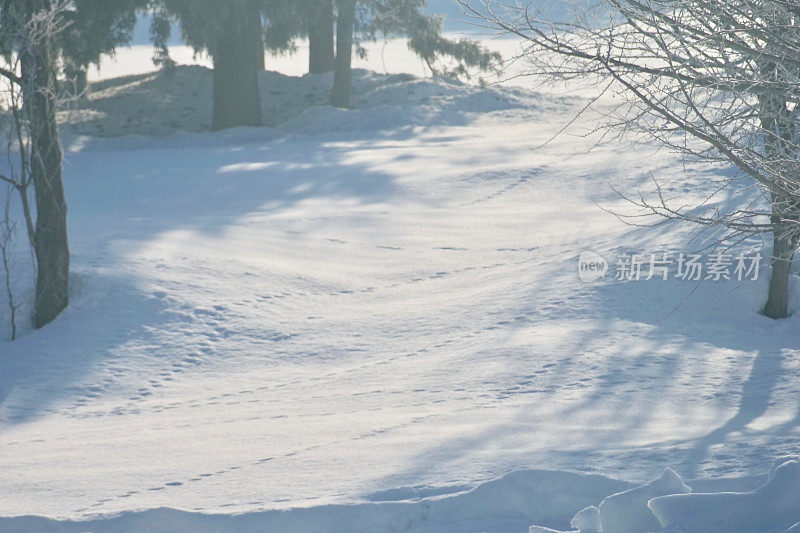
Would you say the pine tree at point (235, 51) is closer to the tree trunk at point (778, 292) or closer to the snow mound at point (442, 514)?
the tree trunk at point (778, 292)

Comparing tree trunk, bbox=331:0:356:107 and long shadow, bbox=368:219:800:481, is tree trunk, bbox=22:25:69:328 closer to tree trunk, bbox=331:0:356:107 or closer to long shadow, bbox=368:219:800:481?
long shadow, bbox=368:219:800:481

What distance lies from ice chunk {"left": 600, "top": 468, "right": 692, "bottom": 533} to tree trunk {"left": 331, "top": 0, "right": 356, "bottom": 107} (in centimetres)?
1594

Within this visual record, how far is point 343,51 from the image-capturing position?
63.7 feet

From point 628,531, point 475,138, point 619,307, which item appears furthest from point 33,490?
point 475,138

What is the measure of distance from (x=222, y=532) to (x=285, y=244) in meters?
6.19

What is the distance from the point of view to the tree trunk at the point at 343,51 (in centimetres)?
1798

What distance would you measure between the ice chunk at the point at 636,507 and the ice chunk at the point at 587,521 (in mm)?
28

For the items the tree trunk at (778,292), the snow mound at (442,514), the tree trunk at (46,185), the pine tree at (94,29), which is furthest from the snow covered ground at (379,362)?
the pine tree at (94,29)

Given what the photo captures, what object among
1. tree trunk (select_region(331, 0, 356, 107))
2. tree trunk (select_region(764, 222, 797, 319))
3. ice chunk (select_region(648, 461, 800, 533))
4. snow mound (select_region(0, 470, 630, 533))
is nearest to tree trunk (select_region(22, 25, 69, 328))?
snow mound (select_region(0, 470, 630, 533))

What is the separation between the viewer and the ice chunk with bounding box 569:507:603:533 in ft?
10.9

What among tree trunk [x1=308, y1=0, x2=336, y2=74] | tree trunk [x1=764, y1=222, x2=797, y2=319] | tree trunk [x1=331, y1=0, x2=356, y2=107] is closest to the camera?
tree trunk [x1=764, y1=222, x2=797, y2=319]

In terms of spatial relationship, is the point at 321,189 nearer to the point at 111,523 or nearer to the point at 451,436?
the point at 451,436

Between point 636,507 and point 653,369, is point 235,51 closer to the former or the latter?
point 653,369

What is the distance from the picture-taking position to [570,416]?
198 inches
